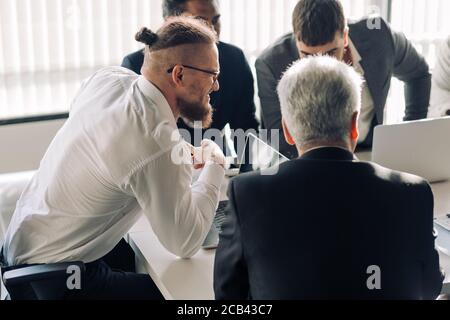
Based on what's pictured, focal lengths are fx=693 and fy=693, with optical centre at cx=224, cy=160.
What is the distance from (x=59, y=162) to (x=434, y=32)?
3049mm

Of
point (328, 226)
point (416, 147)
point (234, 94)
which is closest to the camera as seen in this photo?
point (328, 226)

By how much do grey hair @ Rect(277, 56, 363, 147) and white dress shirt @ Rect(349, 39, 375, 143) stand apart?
4.53 ft

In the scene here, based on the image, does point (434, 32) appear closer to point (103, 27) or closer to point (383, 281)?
point (103, 27)

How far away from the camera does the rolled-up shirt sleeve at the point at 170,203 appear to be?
1.89m

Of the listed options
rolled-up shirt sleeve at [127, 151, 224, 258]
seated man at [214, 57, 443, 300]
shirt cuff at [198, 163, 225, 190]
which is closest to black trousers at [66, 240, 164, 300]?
rolled-up shirt sleeve at [127, 151, 224, 258]

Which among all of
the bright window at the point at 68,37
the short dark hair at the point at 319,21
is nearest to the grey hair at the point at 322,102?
the short dark hair at the point at 319,21

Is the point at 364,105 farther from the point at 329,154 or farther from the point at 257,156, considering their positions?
the point at 329,154

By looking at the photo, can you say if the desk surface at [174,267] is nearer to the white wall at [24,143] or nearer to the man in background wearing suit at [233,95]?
the man in background wearing suit at [233,95]

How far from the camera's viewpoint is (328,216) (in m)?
1.46

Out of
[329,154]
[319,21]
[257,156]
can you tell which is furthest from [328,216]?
[319,21]

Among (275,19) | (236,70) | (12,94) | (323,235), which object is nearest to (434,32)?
(275,19)

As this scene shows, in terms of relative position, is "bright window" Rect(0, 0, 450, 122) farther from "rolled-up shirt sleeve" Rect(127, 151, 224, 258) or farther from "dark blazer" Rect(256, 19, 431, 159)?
"rolled-up shirt sleeve" Rect(127, 151, 224, 258)

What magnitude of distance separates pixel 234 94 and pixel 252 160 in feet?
2.28

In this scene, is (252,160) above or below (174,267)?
above
